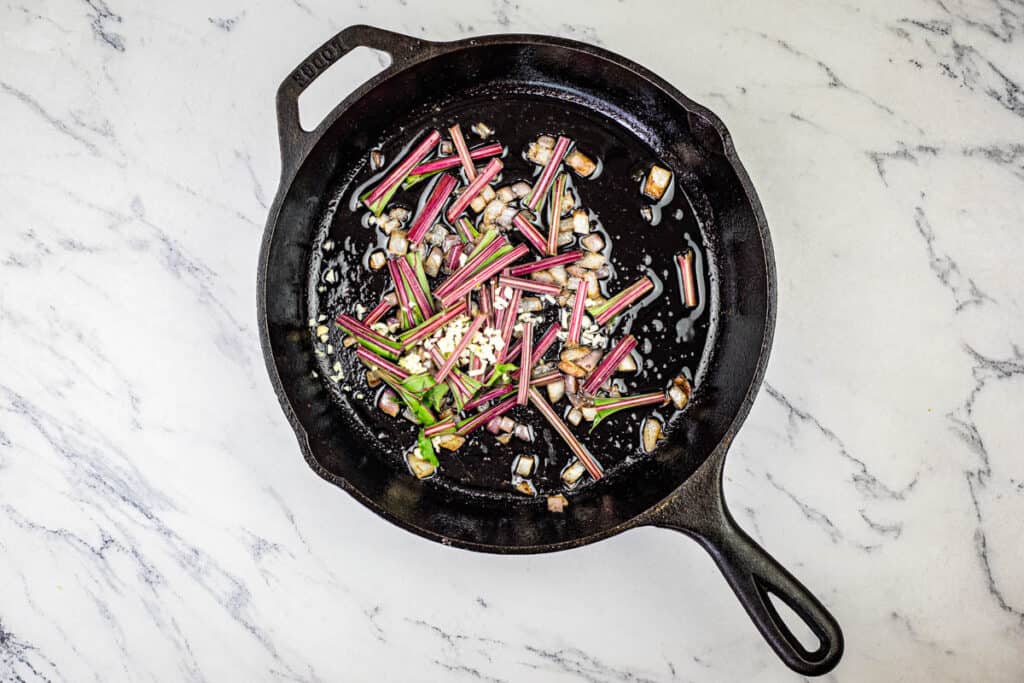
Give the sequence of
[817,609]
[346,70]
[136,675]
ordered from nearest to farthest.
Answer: [817,609] < [346,70] < [136,675]

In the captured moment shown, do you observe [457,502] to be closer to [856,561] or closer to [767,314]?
[767,314]

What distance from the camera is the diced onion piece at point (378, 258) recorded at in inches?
52.0

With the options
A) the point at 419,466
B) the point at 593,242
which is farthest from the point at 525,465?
the point at 593,242

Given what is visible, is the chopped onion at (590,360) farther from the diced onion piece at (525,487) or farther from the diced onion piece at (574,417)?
the diced onion piece at (525,487)

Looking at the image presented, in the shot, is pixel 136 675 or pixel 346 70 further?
pixel 136 675

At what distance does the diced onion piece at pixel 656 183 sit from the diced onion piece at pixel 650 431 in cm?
38

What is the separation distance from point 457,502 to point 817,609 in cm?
59

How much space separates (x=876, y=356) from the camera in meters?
1.35

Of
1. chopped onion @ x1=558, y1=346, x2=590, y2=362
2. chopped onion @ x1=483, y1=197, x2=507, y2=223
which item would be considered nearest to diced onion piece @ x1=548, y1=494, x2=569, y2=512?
chopped onion @ x1=558, y1=346, x2=590, y2=362

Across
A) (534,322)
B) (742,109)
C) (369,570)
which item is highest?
(742,109)

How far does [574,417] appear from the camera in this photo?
1324 mm

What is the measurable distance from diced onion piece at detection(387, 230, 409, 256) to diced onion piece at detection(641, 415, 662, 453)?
1.64 feet

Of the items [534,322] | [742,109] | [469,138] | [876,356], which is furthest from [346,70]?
[876,356]

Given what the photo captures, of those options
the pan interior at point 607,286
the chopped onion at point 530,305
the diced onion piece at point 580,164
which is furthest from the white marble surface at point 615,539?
the chopped onion at point 530,305
